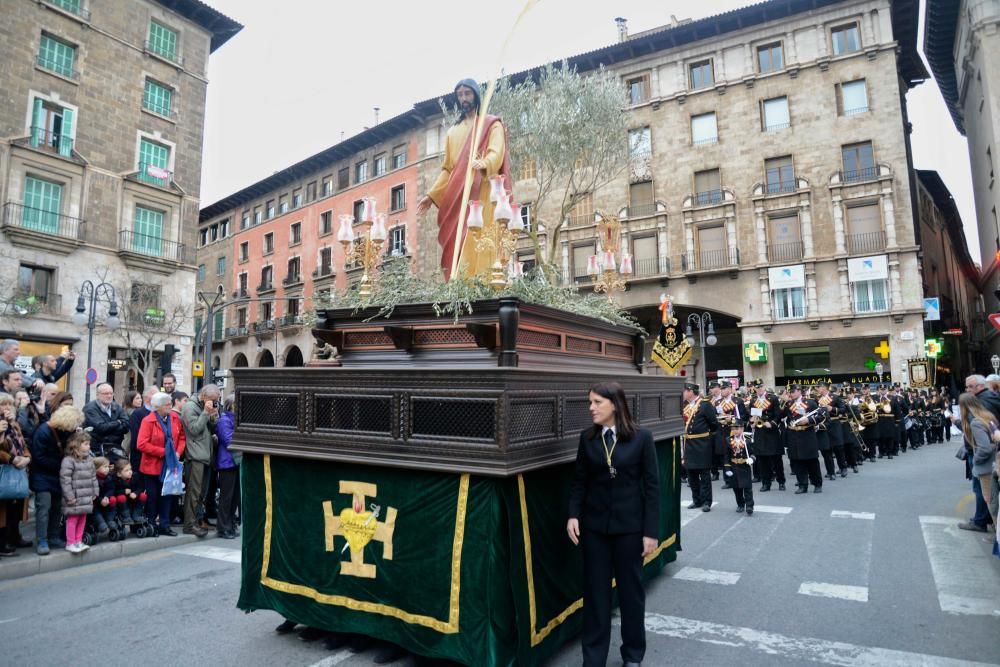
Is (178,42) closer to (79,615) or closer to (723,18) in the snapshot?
(723,18)

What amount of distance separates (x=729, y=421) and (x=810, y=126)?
23117mm

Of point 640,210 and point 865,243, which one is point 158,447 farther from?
point 865,243

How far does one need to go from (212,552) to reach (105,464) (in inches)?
64.4

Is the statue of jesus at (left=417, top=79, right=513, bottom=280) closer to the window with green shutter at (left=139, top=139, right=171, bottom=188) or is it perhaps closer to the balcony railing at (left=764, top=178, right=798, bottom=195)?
the window with green shutter at (left=139, top=139, right=171, bottom=188)

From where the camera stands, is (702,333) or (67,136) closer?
(702,333)

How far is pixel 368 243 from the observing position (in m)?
5.04

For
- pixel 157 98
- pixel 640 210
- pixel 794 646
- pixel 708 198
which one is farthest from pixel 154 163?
pixel 794 646

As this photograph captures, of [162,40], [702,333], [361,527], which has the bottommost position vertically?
[361,527]

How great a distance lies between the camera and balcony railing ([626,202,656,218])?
31016 millimetres

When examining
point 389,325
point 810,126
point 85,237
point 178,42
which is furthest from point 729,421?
point 178,42

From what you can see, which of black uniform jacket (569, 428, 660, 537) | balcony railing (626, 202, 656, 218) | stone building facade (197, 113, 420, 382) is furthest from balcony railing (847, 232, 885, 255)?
black uniform jacket (569, 428, 660, 537)

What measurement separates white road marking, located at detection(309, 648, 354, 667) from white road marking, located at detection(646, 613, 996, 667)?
2.21 metres

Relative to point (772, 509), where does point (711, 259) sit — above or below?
above

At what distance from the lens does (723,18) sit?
1143 inches
